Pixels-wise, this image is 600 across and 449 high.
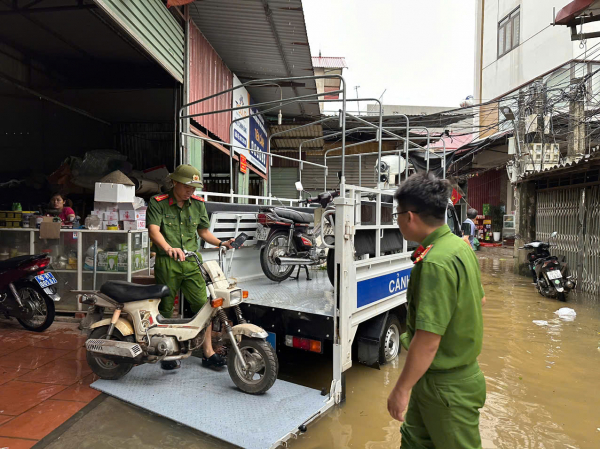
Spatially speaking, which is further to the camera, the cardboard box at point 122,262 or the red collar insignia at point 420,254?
the cardboard box at point 122,262

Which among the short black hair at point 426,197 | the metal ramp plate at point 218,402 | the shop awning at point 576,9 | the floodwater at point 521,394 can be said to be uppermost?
the shop awning at point 576,9

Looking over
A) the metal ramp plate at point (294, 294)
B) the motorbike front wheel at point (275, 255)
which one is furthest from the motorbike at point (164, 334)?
the motorbike front wheel at point (275, 255)

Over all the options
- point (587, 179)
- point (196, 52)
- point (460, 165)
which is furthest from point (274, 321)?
point (460, 165)

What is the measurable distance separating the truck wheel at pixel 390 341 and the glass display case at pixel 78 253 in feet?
10.5

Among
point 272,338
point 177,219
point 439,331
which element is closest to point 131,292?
point 177,219

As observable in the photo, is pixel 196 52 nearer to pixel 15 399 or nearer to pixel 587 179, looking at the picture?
pixel 15 399

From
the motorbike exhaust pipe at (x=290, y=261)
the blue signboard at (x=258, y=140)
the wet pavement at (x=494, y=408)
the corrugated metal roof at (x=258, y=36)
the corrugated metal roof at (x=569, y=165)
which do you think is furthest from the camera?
the blue signboard at (x=258, y=140)

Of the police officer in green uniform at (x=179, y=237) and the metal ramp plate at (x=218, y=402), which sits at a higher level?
the police officer in green uniform at (x=179, y=237)

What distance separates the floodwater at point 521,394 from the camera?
9.68 feet

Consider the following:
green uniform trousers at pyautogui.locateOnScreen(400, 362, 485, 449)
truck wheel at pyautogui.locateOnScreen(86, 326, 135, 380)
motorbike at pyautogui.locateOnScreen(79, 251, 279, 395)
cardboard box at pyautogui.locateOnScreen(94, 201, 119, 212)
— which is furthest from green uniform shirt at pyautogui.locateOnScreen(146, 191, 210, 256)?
green uniform trousers at pyautogui.locateOnScreen(400, 362, 485, 449)

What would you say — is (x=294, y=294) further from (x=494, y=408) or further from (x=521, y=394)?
(x=521, y=394)

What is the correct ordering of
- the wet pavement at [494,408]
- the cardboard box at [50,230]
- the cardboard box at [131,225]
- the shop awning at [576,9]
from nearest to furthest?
the wet pavement at [494,408] → the cardboard box at [50,230] → the cardboard box at [131,225] → the shop awning at [576,9]

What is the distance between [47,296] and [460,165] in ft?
60.4

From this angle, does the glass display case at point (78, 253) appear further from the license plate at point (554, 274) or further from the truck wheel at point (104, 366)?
the license plate at point (554, 274)
